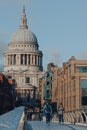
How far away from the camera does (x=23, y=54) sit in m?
197

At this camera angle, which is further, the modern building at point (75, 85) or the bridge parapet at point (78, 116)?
the modern building at point (75, 85)

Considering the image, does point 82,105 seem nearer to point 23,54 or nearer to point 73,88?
point 73,88

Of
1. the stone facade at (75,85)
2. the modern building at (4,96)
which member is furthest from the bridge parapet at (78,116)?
the modern building at (4,96)

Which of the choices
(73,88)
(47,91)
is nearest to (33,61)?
(47,91)

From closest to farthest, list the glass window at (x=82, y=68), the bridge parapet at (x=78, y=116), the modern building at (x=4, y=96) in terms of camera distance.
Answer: the bridge parapet at (x=78, y=116)
the glass window at (x=82, y=68)
the modern building at (x=4, y=96)

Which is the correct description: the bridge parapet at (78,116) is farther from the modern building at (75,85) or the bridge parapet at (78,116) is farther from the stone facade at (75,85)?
the stone facade at (75,85)

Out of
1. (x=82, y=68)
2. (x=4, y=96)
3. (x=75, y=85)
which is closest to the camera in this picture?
(x=75, y=85)

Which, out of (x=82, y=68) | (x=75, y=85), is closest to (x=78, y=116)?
(x=75, y=85)

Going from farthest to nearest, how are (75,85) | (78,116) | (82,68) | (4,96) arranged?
(4,96), (82,68), (75,85), (78,116)

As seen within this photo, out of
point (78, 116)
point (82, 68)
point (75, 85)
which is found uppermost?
point (82, 68)

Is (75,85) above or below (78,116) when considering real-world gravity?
above

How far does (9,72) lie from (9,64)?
9.65ft

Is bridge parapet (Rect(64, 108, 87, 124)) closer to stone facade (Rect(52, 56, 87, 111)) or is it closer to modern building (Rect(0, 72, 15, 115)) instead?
stone facade (Rect(52, 56, 87, 111))

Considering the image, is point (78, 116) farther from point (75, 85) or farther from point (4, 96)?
point (4, 96)
